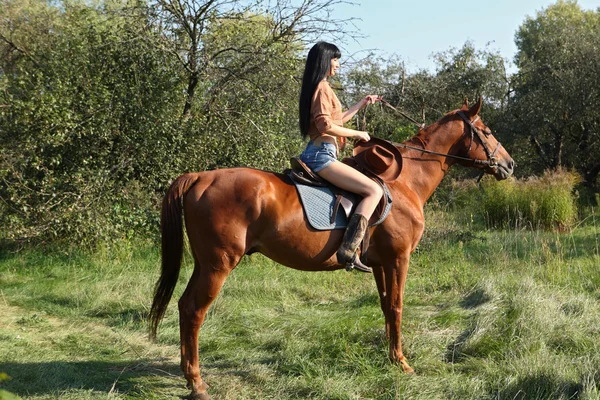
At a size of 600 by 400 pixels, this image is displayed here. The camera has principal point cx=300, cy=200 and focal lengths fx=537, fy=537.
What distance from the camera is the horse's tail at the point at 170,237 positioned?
4.00 metres

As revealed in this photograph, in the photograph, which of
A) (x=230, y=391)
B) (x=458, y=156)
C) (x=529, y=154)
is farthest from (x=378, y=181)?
(x=529, y=154)

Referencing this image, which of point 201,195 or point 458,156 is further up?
point 458,156

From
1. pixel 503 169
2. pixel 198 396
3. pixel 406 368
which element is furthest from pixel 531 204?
pixel 198 396

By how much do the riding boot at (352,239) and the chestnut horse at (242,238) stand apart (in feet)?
0.36

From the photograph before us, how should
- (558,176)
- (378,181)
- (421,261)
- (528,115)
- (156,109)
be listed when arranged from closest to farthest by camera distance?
(378,181)
(421,261)
(156,109)
(558,176)
(528,115)

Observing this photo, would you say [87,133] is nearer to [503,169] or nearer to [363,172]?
[363,172]

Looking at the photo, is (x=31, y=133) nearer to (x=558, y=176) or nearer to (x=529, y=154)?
A: (x=558, y=176)

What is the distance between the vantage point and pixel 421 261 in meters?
8.13

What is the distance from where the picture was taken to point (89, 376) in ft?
14.1

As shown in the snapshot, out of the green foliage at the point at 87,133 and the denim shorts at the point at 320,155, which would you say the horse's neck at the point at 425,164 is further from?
the green foliage at the point at 87,133

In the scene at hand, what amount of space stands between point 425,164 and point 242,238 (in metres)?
1.89

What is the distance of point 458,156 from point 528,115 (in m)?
13.8

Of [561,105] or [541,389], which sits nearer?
[541,389]

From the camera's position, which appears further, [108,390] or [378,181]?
[378,181]
